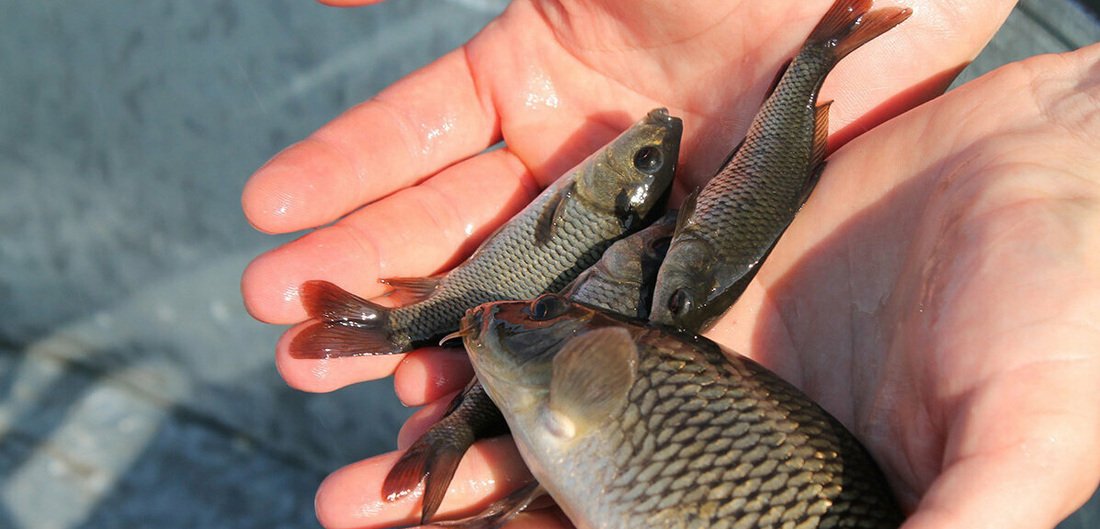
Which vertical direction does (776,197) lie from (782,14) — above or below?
below

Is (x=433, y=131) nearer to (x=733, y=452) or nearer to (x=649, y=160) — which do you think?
(x=649, y=160)

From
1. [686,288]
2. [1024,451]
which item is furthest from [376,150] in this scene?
[1024,451]

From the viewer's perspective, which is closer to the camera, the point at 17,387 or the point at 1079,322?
the point at 1079,322

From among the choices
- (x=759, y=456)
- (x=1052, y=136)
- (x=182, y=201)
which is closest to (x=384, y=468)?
(x=759, y=456)

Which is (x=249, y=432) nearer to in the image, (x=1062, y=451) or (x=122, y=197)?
(x=122, y=197)

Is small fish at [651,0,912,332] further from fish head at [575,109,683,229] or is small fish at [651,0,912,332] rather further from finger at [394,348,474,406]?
finger at [394,348,474,406]

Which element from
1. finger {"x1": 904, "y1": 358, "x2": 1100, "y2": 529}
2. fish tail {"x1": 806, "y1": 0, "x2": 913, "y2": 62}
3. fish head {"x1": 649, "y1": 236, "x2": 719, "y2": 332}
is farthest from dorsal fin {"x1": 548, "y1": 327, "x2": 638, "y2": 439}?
fish tail {"x1": 806, "y1": 0, "x2": 913, "y2": 62}
